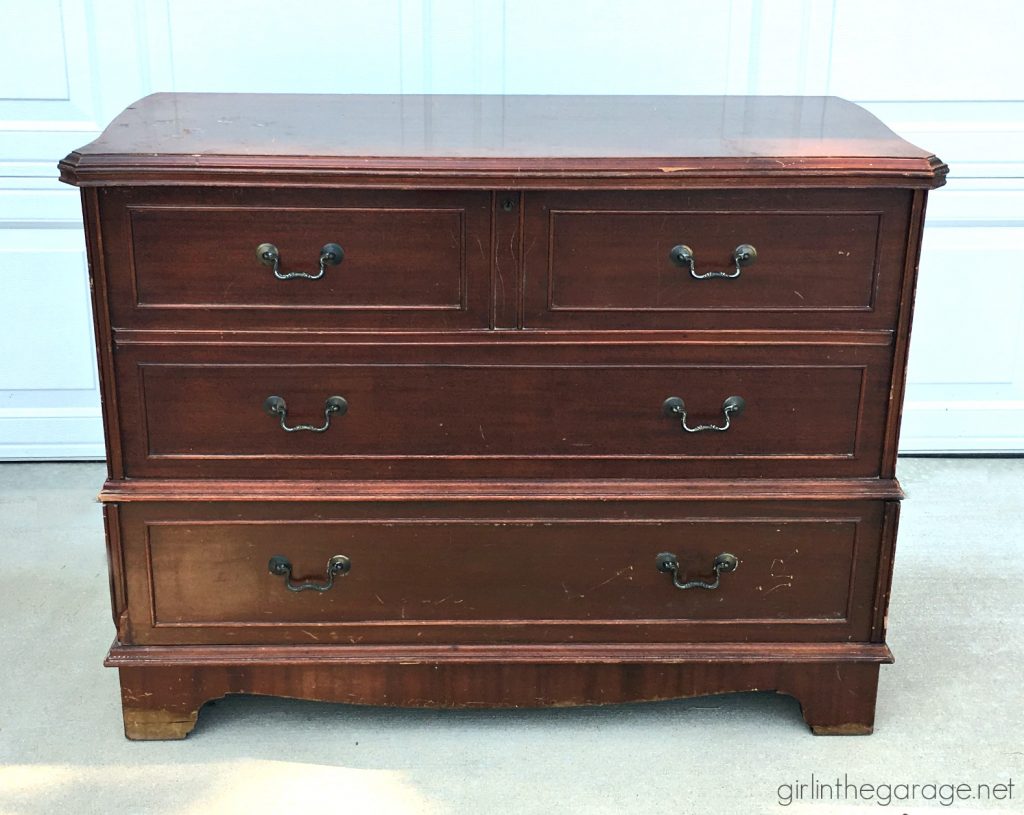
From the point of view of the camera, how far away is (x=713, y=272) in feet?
6.50

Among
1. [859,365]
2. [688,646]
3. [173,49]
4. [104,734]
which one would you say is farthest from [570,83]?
[104,734]

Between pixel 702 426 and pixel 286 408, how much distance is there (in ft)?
2.26

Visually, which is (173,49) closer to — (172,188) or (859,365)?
(172,188)

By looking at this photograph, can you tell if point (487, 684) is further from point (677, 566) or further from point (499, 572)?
point (677, 566)

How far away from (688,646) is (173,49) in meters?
1.87

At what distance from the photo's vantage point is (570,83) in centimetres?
298

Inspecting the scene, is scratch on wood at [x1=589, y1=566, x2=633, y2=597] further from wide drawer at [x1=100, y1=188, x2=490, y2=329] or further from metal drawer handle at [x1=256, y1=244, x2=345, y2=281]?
metal drawer handle at [x1=256, y1=244, x2=345, y2=281]

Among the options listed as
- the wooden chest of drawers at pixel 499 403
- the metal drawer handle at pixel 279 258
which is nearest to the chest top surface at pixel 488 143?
the wooden chest of drawers at pixel 499 403

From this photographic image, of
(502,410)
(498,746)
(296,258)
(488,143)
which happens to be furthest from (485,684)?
(488,143)

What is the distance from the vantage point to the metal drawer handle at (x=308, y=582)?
2107 millimetres

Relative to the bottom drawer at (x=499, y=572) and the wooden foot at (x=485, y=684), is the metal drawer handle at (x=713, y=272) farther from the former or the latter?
the wooden foot at (x=485, y=684)

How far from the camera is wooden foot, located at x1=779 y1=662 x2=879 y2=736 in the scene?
2186 mm

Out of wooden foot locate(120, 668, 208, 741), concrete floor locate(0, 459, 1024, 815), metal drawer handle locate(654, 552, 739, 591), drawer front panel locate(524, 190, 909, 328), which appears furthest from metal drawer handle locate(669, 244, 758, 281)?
wooden foot locate(120, 668, 208, 741)

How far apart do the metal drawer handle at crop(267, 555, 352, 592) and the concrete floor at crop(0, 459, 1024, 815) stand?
0.30 meters
